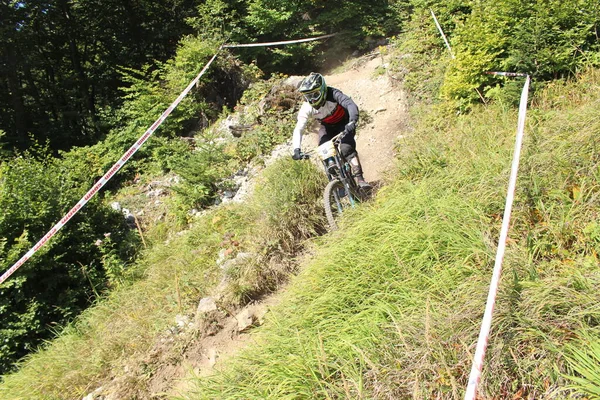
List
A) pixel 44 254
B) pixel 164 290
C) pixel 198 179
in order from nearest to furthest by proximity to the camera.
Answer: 1. pixel 164 290
2. pixel 44 254
3. pixel 198 179

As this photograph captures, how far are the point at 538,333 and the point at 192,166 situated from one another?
7702 mm

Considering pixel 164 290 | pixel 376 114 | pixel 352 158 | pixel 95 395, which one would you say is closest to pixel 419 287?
pixel 352 158

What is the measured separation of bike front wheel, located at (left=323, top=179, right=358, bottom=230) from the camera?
190 inches

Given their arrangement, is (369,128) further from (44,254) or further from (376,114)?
(44,254)

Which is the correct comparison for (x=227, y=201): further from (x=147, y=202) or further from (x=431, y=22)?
(x=431, y=22)

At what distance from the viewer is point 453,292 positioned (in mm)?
2756

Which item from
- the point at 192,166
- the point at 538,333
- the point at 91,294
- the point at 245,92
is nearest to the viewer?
the point at 538,333

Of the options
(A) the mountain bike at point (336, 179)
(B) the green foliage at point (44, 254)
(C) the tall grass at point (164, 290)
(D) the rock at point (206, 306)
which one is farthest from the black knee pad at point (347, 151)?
(B) the green foliage at point (44, 254)

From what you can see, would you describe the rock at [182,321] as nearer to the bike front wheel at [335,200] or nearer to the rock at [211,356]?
the rock at [211,356]

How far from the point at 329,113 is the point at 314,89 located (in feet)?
1.50

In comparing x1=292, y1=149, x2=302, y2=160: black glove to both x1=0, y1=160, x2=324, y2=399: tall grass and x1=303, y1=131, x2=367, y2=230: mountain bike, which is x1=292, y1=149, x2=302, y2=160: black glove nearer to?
x1=303, y1=131, x2=367, y2=230: mountain bike

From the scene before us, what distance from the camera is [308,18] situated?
15.4m

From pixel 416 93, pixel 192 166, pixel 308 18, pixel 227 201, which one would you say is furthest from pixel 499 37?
pixel 308 18

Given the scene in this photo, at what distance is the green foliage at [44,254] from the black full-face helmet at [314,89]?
14.9 ft
